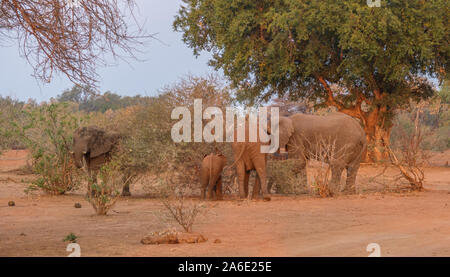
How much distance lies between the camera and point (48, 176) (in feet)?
48.1

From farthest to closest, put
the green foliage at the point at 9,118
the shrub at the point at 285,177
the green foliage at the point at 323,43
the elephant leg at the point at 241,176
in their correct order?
the green foliage at the point at 9,118 → the green foliage at the point at 323,43 → the shrub at the point at 285,177 → the elephant leg at the point at 241,176

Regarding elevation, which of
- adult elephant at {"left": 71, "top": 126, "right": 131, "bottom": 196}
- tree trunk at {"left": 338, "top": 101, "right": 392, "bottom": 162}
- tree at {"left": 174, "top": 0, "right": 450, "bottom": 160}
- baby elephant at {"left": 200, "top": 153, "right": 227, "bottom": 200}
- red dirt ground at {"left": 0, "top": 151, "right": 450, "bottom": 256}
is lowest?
red dirt ground at {"left": 0, "top": 151, "right": 450, "bottom": 256}

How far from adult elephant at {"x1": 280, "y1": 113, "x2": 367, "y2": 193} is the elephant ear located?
13.8 ft

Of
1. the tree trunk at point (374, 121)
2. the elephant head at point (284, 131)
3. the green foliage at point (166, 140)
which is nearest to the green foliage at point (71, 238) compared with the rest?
the green foliage at point (166, 140)

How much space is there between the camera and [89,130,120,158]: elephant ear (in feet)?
48.3

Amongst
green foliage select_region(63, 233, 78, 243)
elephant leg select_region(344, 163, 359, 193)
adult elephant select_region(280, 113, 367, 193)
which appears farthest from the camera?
elephant leg select_region(344, 163, 359, 193)

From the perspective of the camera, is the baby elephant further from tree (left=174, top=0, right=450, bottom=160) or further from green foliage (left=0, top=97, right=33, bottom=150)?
green foliage (left=0, top=97, right=33, bottom=150)

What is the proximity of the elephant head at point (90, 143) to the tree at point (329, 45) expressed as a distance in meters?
8.33

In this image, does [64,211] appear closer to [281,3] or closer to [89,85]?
[89,85]

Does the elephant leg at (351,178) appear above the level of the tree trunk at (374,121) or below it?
below

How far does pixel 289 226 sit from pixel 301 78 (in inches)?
722

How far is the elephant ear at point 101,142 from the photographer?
14.7m

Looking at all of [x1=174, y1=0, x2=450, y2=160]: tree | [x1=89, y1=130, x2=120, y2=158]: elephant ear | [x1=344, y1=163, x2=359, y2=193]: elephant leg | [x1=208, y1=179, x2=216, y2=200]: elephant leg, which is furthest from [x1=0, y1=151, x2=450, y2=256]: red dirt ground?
[x1=174, y1=0, x2=450, y2=160]: tree

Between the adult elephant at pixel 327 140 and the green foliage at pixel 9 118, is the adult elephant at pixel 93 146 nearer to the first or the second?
the adult elephant at pixel 327 140
